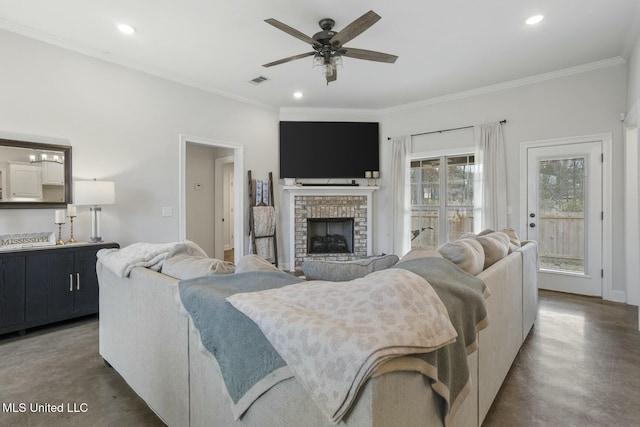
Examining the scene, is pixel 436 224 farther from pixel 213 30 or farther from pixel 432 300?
pixel 432 300

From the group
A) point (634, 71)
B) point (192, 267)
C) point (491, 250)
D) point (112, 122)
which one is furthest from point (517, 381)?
point (112, 122)

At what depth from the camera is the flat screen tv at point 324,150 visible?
566 centimetres

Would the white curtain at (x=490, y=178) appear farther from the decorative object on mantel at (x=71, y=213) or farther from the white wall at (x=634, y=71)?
the decorative object on mantel at (x=71, y=213)

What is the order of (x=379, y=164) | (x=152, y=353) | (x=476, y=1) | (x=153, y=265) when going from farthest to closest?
(x=379, y=164), (x=476, y=1), (x=153, y=265), (x=152, y=353)

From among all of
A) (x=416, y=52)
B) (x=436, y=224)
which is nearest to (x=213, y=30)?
(x=416, y=52)

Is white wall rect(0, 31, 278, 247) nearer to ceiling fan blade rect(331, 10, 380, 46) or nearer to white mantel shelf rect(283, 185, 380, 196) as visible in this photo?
white mantel shelf rect(283, 185, 380, 196)

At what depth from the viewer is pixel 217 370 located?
1.22 m

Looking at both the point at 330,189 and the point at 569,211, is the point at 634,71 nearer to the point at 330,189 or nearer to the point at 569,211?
the point at 569,211

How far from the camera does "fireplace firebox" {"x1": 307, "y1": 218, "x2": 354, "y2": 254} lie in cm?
591

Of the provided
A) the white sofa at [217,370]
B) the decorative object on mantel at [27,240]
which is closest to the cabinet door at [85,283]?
the decorative object on mantel at [27,240]

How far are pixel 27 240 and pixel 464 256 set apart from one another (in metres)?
3.84

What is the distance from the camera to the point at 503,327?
1.94 metres

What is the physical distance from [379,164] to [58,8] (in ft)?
15.0

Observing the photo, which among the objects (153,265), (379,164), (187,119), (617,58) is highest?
(617,58)
